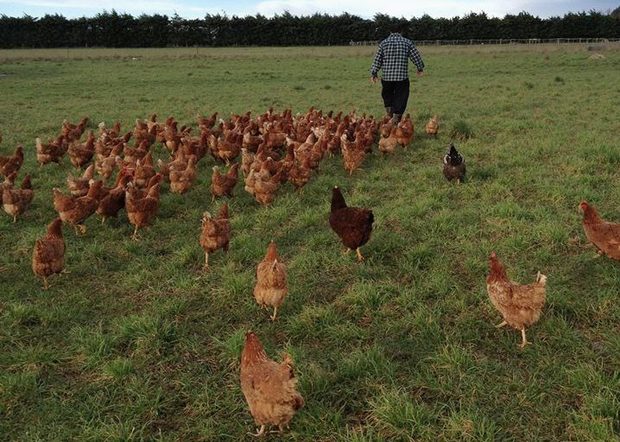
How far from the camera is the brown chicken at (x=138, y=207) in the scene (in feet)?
20.6

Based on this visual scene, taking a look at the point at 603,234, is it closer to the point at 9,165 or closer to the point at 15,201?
the point at 15,201

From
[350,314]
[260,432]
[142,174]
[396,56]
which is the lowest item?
[260,432]

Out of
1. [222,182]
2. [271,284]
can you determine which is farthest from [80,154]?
[271,284]

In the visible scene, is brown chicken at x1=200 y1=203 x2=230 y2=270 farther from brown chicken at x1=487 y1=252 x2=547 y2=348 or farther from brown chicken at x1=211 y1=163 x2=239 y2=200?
brown chicken at x1=487 y1=252 x2=547 y2=348

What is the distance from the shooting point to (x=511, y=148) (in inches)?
377

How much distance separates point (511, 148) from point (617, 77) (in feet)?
49.8

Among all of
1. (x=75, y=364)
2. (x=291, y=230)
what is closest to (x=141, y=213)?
(x=291, y=230)

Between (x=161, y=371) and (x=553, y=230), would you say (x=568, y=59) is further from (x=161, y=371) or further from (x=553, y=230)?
(x=161, y=371)

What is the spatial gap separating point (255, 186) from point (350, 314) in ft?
10.4

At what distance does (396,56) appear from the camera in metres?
11.0

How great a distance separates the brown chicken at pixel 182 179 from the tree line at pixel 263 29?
56393mm

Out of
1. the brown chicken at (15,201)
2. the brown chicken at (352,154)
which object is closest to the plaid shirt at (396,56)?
the brown chicken at (352,154)

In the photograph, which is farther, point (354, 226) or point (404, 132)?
point (404, 132)

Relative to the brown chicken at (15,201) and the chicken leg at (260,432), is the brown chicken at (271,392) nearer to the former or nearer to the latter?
the chicken leg at (260,432)
